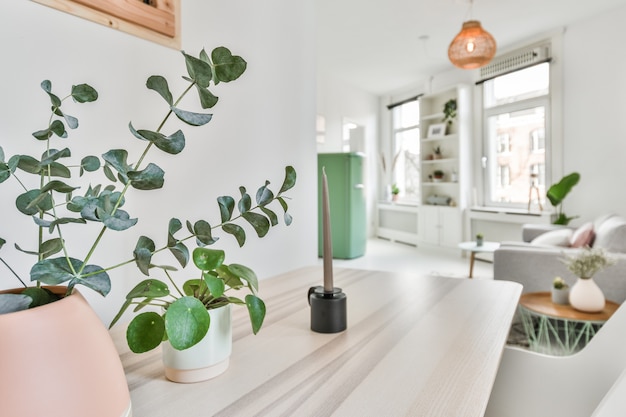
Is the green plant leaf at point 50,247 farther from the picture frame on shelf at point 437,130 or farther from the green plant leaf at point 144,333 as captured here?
the picture frame on shelf at point 437,130

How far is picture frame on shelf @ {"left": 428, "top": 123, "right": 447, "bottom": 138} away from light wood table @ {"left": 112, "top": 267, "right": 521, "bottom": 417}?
227 inches

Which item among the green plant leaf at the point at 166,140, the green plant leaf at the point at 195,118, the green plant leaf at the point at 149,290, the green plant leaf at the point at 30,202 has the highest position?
the green plant leaf at the point at 195,118

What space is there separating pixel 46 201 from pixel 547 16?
5.22 m

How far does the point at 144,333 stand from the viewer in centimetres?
52

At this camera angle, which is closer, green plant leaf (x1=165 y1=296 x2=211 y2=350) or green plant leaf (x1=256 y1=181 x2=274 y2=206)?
green plant leaf (x1=165 y1=296 x2=211 y2=350)

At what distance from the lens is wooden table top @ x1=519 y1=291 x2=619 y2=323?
218 centimetres

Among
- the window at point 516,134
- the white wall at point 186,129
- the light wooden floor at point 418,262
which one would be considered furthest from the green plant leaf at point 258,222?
the window at point 516,134

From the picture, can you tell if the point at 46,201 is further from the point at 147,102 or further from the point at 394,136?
the point at 394,136

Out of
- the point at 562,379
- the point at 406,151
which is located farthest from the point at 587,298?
the point at 406,151

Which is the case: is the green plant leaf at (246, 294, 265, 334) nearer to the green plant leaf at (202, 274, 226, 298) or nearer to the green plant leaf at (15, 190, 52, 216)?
the green plant leaf at (202, 274, 226, 298)

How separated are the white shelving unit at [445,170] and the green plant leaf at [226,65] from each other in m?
5.86

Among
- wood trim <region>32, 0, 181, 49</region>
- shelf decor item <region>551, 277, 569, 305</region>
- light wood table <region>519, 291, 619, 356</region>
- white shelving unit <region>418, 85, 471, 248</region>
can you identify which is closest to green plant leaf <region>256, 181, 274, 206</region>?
wood trim <region>32, 0, 181, 49</region>

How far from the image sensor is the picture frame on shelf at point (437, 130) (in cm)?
634

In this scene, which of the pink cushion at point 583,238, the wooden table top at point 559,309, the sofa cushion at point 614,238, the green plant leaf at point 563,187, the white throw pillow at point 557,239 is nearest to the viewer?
the wooden table top at point 559,309
